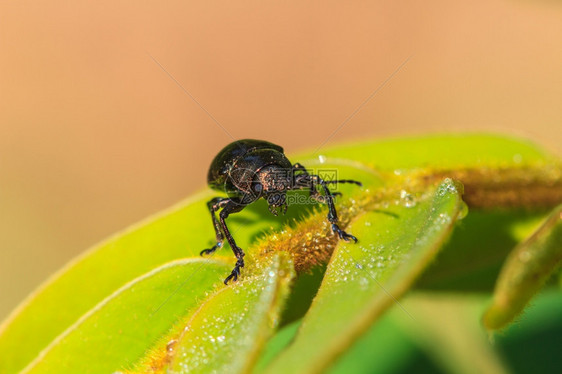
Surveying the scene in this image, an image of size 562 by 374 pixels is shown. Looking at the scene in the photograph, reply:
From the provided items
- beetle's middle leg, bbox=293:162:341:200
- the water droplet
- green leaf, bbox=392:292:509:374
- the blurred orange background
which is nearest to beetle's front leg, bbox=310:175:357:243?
beetle's middle leg, bbox=293:162:341:200

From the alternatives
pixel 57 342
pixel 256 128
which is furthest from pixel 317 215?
pixel 256 128

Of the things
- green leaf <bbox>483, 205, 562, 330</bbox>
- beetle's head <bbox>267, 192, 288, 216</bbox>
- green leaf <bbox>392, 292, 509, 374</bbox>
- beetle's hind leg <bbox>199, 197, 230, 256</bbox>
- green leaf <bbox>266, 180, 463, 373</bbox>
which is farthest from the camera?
green leaf <bbox>392, 292, 509, 374</bbox>

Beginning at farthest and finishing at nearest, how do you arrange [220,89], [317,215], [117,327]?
[220,89]
[317,215]
[117,327]

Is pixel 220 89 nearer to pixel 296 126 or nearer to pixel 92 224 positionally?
pixel 296 126

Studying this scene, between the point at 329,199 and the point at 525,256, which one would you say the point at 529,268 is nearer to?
the point at 525,256

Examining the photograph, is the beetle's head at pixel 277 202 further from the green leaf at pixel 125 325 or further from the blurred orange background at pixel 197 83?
the blurred orange background at pixel 197 83

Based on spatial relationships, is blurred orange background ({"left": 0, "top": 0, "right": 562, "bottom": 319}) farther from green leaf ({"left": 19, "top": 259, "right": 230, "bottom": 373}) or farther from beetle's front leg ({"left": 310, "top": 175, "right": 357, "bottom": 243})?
green leaf ({"left": 19, "top": 259, "right": 230, "bottom": 373})

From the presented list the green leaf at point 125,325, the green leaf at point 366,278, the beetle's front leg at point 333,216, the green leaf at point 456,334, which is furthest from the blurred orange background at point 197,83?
the green leaf at point 366,278
